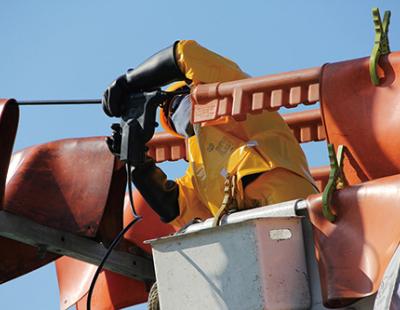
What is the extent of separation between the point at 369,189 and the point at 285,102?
2.38 feet

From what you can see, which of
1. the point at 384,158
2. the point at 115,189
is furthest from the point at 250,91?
the point at 115,189

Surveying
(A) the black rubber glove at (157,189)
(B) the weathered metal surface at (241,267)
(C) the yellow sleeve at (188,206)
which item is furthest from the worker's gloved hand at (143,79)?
(B) the weathered metal surface at (241,267)

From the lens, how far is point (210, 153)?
6.71 meters

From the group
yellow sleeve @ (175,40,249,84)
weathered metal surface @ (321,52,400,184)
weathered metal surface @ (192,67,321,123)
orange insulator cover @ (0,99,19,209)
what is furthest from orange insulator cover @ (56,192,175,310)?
weathered metal surface @ (321,52,400,184)

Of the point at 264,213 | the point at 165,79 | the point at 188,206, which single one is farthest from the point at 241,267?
the point at 188,206

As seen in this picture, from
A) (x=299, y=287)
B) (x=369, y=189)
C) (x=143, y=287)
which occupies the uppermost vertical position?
(x=369, y=189)

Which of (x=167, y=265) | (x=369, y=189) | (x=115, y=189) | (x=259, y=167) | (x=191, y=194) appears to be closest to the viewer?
(x=369, y=189)

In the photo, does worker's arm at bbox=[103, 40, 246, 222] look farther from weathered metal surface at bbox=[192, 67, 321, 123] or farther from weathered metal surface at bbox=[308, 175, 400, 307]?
weathered metal surface at bbox=[308, 175, 400, 307]

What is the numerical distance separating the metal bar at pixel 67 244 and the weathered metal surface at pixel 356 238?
2110 millimetres

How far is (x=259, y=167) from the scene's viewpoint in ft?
21.0

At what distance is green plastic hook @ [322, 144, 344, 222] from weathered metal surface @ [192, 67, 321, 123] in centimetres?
41

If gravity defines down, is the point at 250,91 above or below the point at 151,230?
above

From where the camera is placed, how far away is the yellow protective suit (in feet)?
21.0

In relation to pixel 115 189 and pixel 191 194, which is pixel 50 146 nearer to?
pixel 115 189
